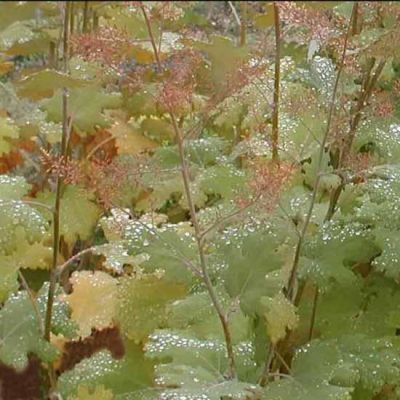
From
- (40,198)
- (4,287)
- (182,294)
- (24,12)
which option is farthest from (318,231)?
(24,12)

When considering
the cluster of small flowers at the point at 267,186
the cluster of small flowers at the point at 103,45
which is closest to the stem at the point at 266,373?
the cluster of small flowers at the point at 267,186

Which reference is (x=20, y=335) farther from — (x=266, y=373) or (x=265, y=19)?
(x=265, y=19)

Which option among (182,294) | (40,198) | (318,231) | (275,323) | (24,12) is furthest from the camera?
(24,12)

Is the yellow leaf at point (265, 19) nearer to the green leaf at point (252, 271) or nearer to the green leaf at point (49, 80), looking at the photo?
the green leaf at point (49, 80)

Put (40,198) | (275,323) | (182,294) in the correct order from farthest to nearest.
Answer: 1. (40,198)
2. (182,294)
3. (275,323)

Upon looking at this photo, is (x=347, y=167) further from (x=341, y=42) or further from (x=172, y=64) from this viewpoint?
(x=172, y=64)

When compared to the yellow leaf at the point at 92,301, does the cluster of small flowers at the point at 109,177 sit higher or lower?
higher

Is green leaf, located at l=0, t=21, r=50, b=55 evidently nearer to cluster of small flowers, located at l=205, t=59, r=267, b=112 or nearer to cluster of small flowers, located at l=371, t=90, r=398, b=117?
cluster of small flowers, located at l=205, t=59, r=267, b=112

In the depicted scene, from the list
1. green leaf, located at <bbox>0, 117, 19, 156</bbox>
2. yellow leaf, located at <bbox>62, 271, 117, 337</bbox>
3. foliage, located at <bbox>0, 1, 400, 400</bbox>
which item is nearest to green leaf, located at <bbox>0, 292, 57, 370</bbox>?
foliage, located at <bbox>0, 1, 400, 400</bbox>
